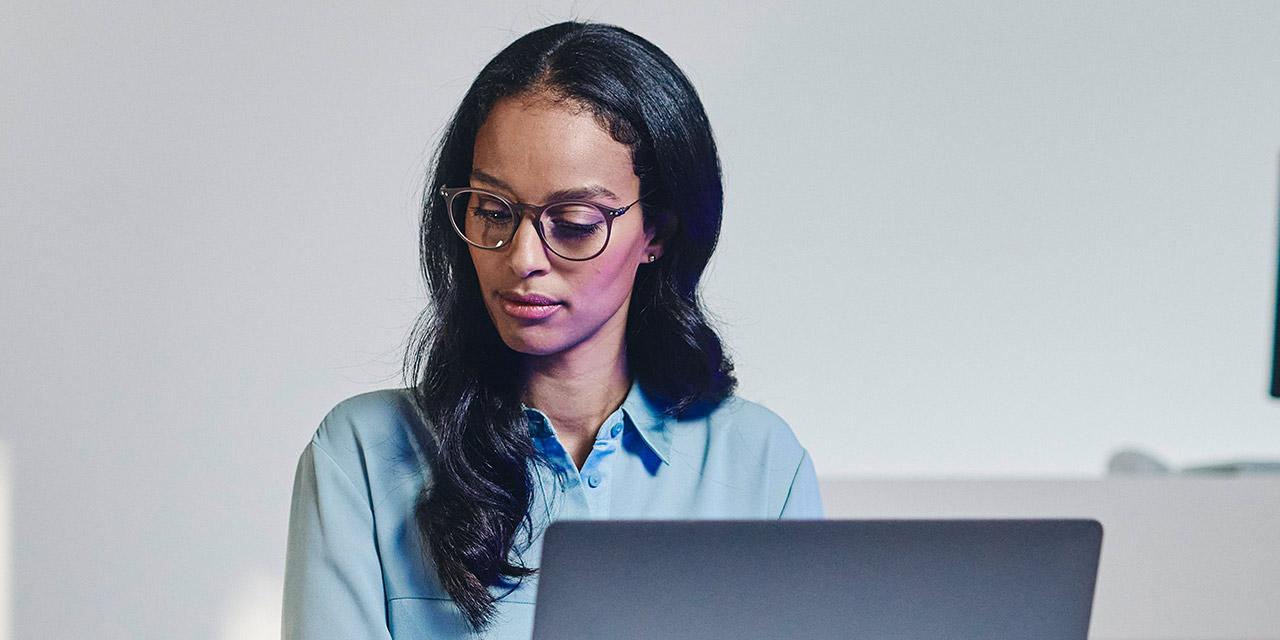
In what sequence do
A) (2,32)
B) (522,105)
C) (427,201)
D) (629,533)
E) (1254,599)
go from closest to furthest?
(629,533) → (522,105) → (427,201) → (1254,599) → (2,32)

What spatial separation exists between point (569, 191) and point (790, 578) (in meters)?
0.47

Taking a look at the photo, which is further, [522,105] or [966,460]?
[966,460]

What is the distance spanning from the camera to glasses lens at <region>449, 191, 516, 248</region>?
3.55 ft

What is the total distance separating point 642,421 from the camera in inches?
48.4

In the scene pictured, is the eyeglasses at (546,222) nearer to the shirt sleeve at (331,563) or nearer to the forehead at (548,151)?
the forehead at (548,151)

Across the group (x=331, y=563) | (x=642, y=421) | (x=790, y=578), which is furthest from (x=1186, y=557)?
(x=790, y=578)

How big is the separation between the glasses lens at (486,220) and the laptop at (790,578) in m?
0.44

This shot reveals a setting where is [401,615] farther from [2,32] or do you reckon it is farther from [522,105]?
[2,32]

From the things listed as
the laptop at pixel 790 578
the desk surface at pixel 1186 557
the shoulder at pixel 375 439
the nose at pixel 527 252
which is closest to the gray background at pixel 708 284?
the desk surface at pixel 1186 557

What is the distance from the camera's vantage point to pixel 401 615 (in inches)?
45.2

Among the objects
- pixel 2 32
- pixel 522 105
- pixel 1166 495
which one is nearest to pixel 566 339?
pixel 522 105

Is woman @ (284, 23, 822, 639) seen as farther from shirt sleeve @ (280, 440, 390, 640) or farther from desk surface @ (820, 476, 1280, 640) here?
desk surface @ (820, 476, 1280, 640)

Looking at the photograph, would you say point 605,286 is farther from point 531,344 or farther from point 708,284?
point 708,284

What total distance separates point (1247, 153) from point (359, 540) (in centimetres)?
234
